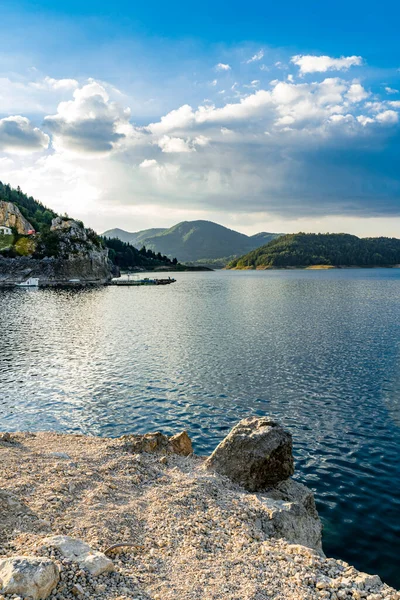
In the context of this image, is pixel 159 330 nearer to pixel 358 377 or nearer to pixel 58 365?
pixel 58 365

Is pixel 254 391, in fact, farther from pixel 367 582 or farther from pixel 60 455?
pixel 367 582

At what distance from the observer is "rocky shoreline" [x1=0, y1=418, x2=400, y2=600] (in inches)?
370

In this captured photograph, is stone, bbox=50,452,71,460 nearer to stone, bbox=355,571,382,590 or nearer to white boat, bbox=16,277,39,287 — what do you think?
stone, bbox=355,571,382,590

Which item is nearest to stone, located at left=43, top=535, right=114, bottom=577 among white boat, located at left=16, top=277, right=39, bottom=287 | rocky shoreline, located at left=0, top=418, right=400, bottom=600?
rocky shoreline, located at left=0, top=418, right=400, bottom=600

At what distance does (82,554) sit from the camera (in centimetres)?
977

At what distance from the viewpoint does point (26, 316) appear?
256ft

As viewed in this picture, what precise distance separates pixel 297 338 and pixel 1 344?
133 ft

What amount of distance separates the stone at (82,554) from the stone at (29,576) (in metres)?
0.88

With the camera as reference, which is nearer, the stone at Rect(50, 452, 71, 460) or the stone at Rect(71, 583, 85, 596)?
the stone at Rect(71, 583, 85, 596)

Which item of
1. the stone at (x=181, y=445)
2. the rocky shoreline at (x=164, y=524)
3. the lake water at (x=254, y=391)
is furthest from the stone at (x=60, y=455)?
the lake water at (x=254, y=391)

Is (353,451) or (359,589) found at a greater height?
(359,589)

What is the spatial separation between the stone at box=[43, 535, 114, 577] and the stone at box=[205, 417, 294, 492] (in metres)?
7.80

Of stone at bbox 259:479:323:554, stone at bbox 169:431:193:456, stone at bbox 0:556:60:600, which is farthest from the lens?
stone at bbox 169:431:193:456

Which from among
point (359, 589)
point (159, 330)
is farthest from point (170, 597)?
point (159, 330)
